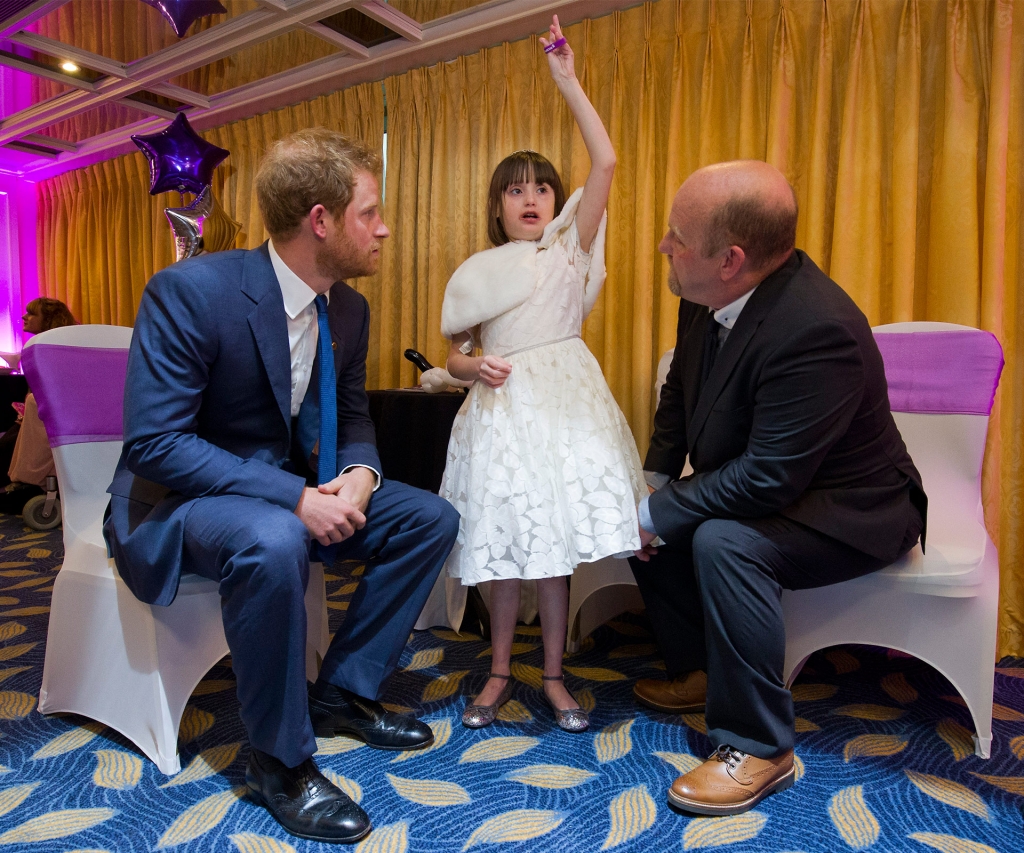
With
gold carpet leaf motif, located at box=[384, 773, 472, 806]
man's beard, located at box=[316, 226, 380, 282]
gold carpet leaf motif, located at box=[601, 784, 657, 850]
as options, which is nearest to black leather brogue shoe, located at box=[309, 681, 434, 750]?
gold carpet leaf motif, located at box=[384, 773, 472, 806]

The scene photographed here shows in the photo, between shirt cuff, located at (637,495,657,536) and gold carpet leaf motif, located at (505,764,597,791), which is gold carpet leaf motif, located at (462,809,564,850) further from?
shirt cuff, located at (637,495,657,536)

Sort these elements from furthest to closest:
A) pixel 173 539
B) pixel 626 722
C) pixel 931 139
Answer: pixel 931 139
pixel 626 722
pixel 173 539

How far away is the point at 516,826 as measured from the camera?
4.21 feet

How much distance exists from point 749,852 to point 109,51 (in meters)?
3.94

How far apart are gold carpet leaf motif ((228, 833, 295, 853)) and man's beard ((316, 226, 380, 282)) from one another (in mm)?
1051

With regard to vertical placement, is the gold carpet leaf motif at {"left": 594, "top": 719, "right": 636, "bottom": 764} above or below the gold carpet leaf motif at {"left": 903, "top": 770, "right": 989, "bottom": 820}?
below

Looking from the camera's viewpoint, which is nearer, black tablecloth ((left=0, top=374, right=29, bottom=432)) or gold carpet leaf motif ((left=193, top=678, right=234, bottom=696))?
gold carpet leaf motif ((left=193, top=678, right=234, bottom=696))

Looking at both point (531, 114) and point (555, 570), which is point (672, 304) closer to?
point (531, 114)

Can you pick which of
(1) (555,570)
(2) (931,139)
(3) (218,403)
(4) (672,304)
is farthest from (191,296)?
(2) (931,139)

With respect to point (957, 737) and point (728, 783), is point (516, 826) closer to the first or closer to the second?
point (728, 783)

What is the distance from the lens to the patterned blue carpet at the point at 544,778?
1.25 m

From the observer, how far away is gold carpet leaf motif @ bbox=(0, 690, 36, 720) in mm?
1676

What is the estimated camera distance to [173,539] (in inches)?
53.2

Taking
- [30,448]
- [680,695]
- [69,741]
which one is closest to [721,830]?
[680,695]
